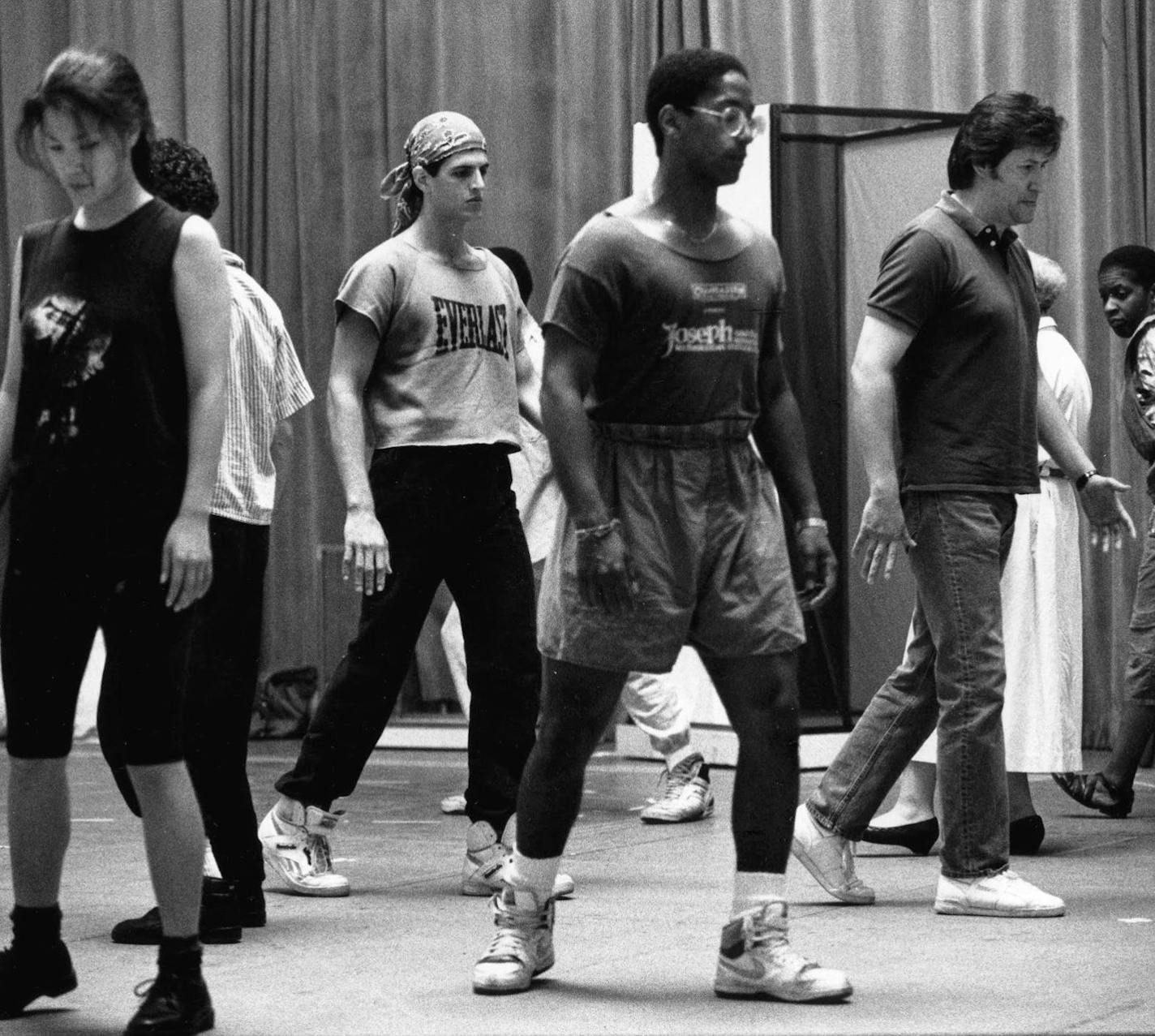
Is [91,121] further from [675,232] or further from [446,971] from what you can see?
[446,971]

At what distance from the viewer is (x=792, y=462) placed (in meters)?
3.71

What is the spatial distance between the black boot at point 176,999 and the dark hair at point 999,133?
2.25 metres

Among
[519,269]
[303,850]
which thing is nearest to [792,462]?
[303,850]

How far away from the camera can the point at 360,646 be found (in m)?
4.77

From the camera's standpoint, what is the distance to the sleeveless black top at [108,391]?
329 centimetres

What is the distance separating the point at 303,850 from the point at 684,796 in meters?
1.64

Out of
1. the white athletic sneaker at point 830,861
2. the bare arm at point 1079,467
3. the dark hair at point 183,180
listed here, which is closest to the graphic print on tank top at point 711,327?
the dark hair at point 183,180

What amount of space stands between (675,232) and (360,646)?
1.53 metres

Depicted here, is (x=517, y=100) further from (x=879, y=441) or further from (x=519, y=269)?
(x=879, y=441)

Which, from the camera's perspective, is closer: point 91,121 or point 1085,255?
point 91,121

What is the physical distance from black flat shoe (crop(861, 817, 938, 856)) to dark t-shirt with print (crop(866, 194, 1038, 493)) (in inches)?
48.7

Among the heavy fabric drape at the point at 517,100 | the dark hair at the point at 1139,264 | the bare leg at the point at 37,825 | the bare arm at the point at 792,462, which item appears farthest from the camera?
the heavy fabric drape at the point at 517,100

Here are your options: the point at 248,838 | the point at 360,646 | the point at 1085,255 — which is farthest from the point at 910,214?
the point at 248,838

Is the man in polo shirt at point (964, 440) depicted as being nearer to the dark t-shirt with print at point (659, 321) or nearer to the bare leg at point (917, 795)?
the dark t-shirt with print at point (659, 321)
